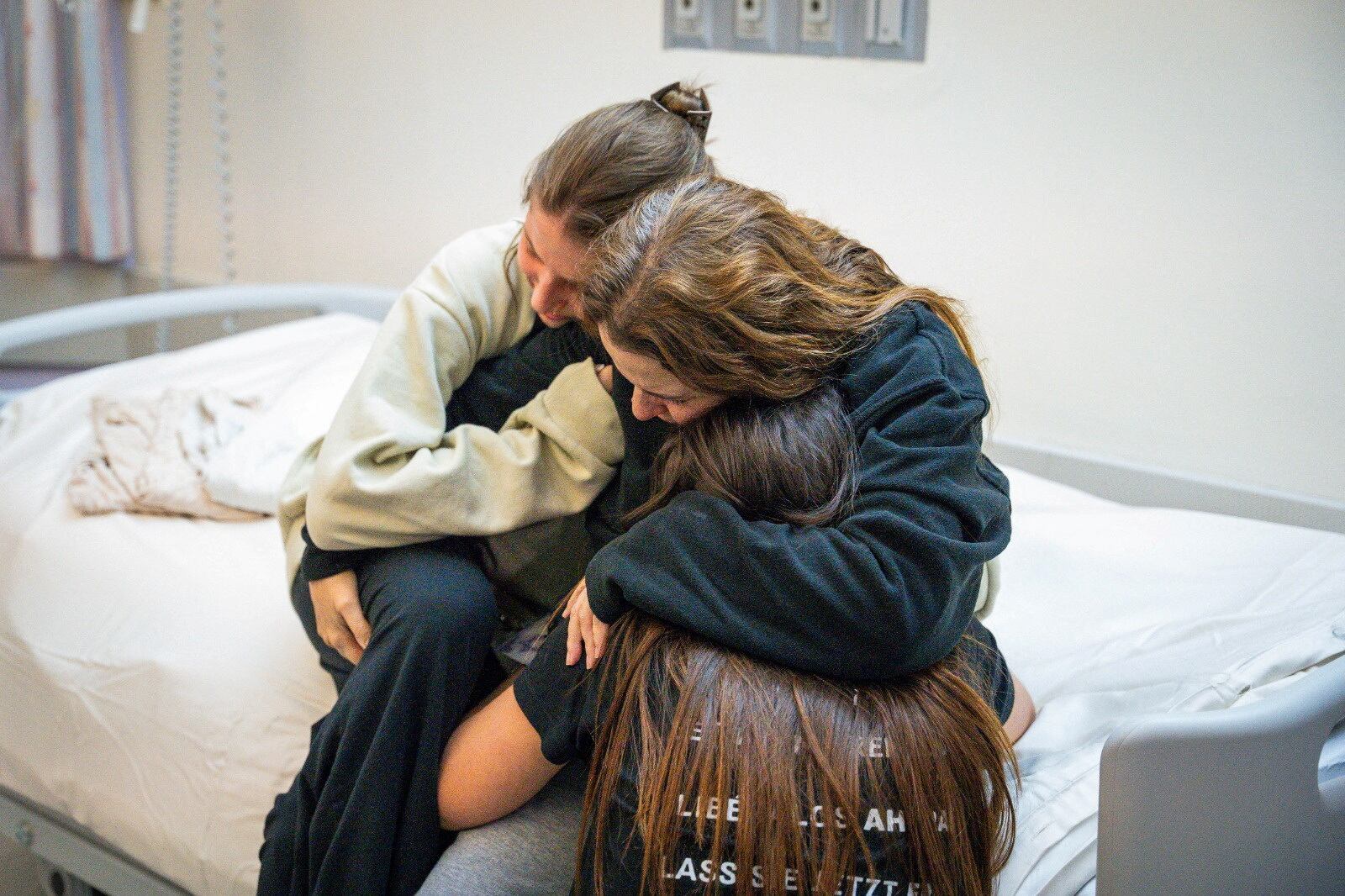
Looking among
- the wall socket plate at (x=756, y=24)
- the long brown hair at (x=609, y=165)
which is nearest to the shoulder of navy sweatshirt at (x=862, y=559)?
the long brown hair at (x=609, y=165)

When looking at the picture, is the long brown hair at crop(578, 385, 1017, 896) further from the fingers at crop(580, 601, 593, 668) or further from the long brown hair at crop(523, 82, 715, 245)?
the long brown hair at crop(523, 82, 715, 245)

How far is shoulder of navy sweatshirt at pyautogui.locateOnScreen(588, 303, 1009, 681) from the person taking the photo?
99 cm

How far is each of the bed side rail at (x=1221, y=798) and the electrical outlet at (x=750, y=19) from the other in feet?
5.40

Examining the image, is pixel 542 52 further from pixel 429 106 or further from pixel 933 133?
pixel 933 133

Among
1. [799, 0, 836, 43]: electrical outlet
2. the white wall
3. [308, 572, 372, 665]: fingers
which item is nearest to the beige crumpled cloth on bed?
[308, 572, 372, 665]: fingers

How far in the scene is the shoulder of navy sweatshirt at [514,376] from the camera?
55.9 inches

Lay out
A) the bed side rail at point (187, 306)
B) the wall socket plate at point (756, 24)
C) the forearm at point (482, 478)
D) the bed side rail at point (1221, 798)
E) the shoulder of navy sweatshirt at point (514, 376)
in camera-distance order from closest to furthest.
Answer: the bed side rail at point (1221, 798), the forearm at point (482, 478), the shoulder of navy sweatshirt at point (514, 376), the bed side rail at point (187, 306), the wall socket plate at point (756, 24)

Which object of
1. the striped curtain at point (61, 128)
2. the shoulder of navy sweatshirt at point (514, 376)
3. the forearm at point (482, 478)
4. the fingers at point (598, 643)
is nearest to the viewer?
the fingers at point (598, 643)

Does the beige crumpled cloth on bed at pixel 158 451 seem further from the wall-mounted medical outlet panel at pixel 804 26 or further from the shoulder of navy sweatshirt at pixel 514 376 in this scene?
the wall-mounted medical outlet panel at pixel 804 26

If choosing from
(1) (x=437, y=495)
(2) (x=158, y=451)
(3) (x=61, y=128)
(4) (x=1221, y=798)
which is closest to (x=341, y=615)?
A: (1) (x=437, y=495)

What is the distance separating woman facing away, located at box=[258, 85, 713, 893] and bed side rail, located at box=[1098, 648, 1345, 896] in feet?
2.12

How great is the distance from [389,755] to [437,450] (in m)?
0.35

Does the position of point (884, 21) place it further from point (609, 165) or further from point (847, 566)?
point (847, 566)

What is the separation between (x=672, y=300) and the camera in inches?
40.6
